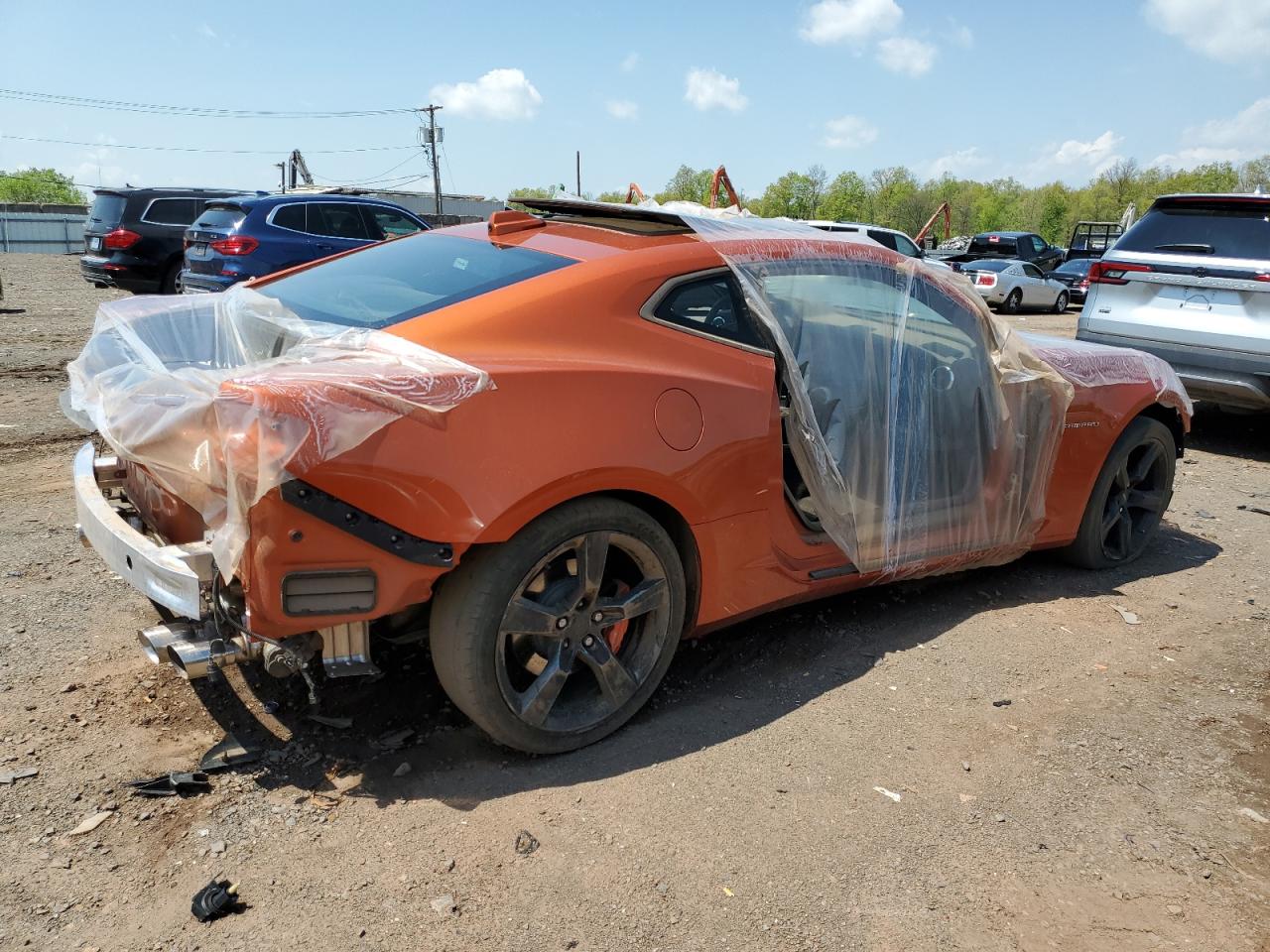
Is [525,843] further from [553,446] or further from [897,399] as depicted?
[897,399]

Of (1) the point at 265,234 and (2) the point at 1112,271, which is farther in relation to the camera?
(1) the point at 265,234

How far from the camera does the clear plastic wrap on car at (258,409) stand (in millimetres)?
2348

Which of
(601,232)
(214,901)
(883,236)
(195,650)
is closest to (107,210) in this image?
(883,236)

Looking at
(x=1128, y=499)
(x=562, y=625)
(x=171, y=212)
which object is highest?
(x=171, y=212)

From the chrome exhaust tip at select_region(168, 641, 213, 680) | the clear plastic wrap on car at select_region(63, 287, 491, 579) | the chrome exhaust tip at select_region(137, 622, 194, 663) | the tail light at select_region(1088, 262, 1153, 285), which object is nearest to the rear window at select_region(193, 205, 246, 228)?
the tail light at select_region(1088, 262, 1153, 285)

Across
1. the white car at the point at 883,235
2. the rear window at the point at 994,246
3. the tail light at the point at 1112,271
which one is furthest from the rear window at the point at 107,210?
the rear window at the point at 994,246

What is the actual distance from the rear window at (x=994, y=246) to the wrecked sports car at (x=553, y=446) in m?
20.5

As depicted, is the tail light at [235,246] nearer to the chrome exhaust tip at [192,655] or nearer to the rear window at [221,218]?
the rear window at [221,218]

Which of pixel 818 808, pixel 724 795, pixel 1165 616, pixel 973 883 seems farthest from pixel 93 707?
pixel 1165 616

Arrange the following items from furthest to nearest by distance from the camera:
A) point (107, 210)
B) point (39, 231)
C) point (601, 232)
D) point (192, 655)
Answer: point (39, 231) < point (107, 210) < point (601, 232) < point (192, 655)

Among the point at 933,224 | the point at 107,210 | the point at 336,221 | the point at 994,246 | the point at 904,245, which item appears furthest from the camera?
the point at 994,246

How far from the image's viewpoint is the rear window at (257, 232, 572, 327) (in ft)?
10.1

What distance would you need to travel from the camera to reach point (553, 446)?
8.92 ft

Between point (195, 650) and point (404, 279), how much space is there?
143 cm
